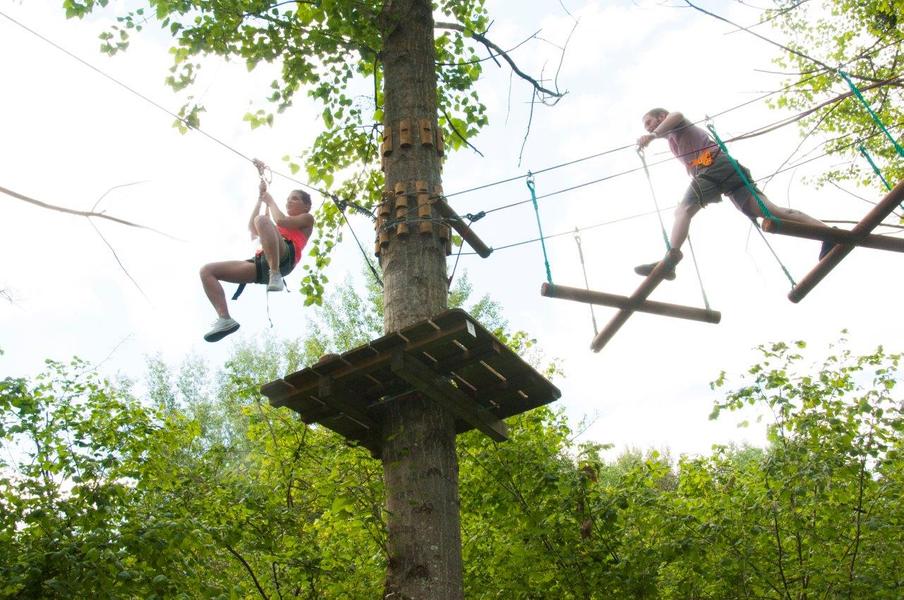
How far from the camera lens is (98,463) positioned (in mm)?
6738

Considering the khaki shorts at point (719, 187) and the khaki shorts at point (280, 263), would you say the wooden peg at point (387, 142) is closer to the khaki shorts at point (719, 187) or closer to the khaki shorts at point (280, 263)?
the khaki shorts at point (280, 263)

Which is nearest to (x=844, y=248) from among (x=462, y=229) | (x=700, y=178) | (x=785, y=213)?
(x=785, y=213)

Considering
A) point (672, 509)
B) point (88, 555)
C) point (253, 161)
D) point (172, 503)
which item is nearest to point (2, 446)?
point (172, 503)

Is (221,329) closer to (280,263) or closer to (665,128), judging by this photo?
(280,263)

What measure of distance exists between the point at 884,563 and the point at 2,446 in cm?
733

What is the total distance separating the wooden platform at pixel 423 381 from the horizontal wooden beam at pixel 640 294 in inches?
24.9

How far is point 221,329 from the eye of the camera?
531cm

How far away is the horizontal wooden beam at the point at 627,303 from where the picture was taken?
203 inches

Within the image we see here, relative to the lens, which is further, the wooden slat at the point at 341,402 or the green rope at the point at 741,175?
the green rope at the point at 741,175

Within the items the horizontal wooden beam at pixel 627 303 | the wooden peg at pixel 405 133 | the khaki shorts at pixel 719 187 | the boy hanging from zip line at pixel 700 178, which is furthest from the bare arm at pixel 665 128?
the wooden peg at pixel 405 133

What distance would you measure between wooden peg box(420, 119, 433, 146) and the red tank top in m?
1.10

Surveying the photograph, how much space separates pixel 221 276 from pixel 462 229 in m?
1.67

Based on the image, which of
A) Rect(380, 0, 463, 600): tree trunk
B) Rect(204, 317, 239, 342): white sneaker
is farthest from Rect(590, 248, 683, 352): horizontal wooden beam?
Rect(204, 317, 239, 342): white sneaker

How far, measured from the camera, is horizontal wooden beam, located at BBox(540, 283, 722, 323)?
516 centimetres
